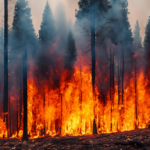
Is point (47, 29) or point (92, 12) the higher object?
point (47, 29)

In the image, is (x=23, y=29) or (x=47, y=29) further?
(x=47, y=29)

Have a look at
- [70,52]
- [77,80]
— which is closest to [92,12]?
[70,52]

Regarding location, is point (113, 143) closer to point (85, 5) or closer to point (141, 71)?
point (85, 5)

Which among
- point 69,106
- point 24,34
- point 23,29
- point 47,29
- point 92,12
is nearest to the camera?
point 92,12

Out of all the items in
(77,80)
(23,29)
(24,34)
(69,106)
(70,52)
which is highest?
(23,29)

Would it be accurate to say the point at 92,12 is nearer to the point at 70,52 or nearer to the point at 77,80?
the point at 70,52

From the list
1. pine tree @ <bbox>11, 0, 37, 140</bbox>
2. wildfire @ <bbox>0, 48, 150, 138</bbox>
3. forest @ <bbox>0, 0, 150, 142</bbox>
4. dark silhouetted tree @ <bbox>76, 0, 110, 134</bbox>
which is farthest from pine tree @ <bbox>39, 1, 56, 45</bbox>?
dark silhouetted tree @ <bbox>76, 0, 110, 134</bbox>

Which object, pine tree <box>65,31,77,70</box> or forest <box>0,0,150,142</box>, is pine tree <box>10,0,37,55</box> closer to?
forest <box>0,0,150,142</box>

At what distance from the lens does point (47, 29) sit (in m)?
21.2

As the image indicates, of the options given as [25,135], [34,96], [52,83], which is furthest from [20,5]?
[25,135]

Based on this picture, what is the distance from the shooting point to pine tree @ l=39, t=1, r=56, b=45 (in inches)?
826

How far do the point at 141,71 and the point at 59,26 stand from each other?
1632 cm

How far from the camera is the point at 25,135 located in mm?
12781

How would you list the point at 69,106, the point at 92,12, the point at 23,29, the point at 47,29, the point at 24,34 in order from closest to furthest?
the point at 92,12, the point at 24,34, the point at 23,29, the point at 69,106, the point at 47,29
